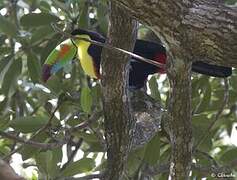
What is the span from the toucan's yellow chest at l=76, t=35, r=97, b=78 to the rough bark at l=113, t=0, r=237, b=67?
4.47 feet

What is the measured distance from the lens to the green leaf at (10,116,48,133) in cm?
316

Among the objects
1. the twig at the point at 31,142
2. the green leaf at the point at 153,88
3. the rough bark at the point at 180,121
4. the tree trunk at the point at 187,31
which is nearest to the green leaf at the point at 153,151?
the green leaf at the point at 153,88

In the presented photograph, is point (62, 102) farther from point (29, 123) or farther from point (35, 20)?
point (35, 20)

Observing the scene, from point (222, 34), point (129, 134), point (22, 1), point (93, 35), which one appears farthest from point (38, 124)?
point (222, 34)

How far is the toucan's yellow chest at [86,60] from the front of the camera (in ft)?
12.0

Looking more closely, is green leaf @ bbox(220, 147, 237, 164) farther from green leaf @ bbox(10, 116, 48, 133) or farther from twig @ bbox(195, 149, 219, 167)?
green leaf @ bbox(10, 116, 48, 133)

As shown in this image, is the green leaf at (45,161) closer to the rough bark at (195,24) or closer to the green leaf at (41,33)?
the green leaf at (41,33)

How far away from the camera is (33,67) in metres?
3.56

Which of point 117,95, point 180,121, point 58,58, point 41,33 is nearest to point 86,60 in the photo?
point 58,58

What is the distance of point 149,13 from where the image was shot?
2.23 meters

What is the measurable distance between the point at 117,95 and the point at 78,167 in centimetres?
60

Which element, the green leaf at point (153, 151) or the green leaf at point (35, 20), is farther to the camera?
the green leaf at point (35, 20)

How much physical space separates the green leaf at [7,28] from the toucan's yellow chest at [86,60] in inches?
21.9

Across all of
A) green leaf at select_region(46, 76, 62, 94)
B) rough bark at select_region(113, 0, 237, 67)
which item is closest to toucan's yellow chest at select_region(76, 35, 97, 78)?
green leaf at select_region(46, 76, 62, 94)
